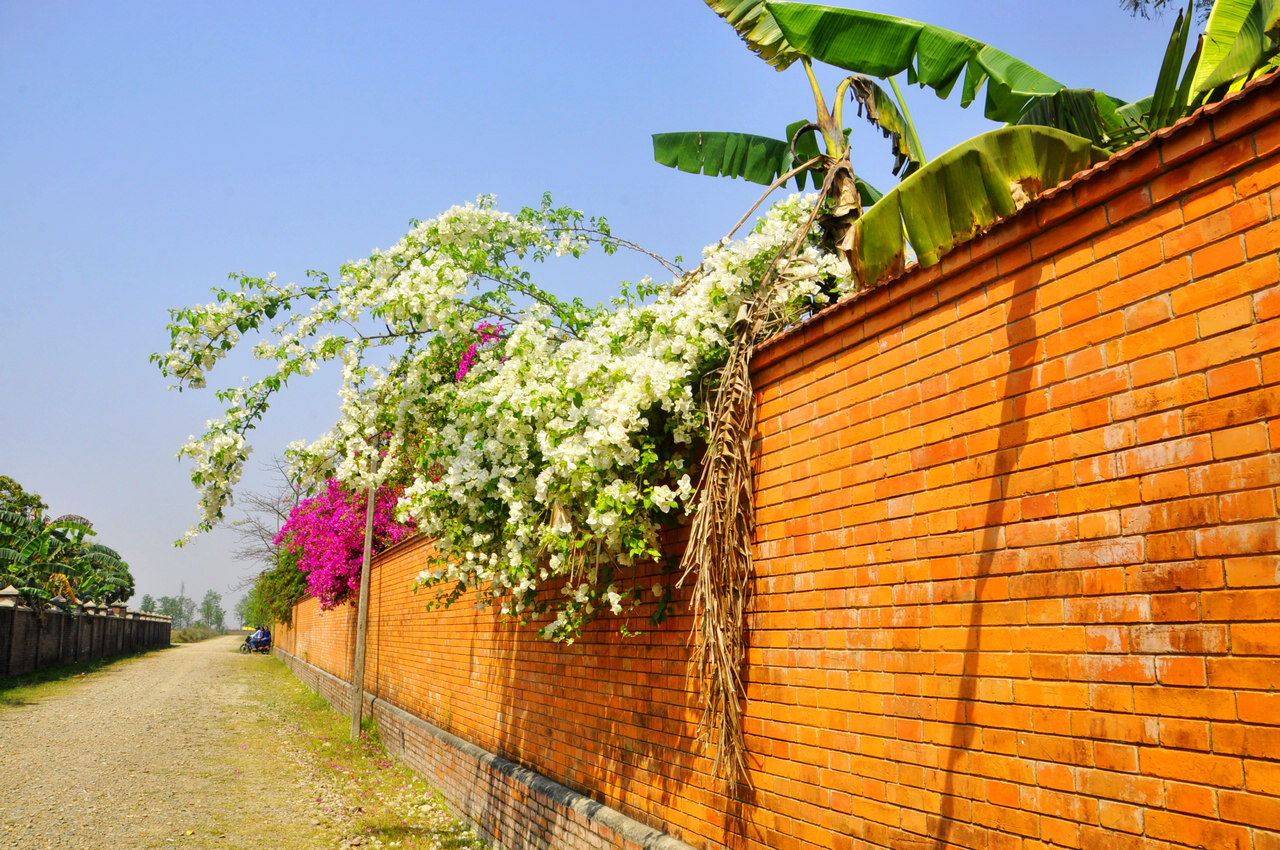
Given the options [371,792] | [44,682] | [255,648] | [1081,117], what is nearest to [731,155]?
[1081,117]

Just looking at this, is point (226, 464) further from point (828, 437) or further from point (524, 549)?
point (828, 437)

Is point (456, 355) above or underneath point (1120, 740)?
above

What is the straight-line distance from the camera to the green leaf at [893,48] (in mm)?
4562

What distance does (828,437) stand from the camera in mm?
3854

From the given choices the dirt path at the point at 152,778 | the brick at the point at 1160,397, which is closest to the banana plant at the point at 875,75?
the brick at the point at 1160,397

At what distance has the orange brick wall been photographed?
220 cm

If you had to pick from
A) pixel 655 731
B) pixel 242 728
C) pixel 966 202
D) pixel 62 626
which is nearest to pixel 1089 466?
pixel 966 202

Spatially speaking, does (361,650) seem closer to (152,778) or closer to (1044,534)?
(152,778)

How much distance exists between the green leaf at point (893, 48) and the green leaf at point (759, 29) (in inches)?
45.4

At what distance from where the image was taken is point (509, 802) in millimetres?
7398

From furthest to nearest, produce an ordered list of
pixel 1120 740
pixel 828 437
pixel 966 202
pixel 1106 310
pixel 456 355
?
1. pixel 456 355
2. pixel 828 437
3. pixel 966 202
4. pixel 1106 310
5. pixel 1120 740

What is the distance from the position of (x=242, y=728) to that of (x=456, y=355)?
12.3 meters

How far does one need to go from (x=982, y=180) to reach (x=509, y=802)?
6443mm

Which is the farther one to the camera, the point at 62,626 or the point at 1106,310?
the point at 62,626
